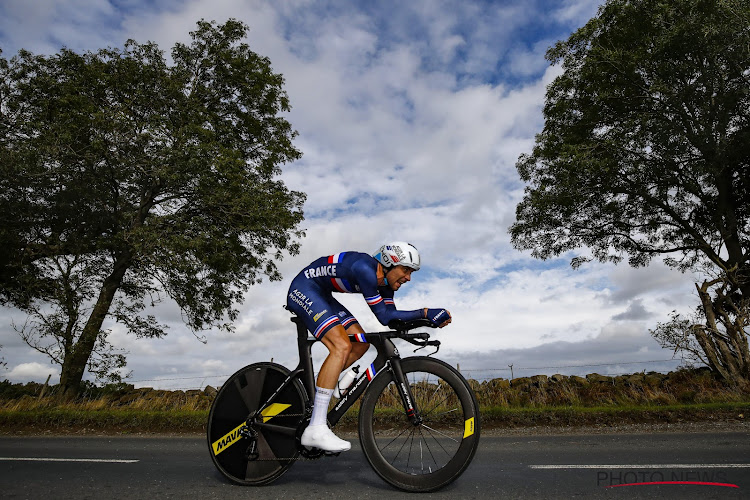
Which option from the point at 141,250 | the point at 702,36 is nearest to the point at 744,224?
the point at 702,36

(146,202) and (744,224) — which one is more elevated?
(146,202)

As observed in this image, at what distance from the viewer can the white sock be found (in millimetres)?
4145

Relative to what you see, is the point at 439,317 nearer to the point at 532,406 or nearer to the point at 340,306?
the point at 340,306

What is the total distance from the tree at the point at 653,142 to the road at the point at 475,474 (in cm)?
1007

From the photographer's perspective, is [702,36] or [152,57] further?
[152,57]

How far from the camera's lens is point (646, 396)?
12.3m

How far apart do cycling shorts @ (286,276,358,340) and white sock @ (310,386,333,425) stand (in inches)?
18.4

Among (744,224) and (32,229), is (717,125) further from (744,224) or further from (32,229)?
(32,229)

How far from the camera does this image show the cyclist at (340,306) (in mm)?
4070

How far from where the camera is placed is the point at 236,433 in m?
4.61

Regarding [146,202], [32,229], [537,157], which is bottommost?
[32,229]

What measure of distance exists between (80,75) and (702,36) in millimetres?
20622

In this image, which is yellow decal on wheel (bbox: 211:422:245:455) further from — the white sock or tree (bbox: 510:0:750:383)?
tree (bbox: 510:0:750:383)

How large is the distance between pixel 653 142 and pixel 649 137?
21cm
